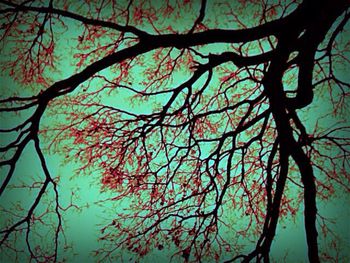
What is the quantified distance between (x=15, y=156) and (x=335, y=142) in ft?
6.69

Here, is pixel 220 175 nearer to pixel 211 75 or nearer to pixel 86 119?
pixel 211 75

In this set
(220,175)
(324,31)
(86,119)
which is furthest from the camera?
(220,175)

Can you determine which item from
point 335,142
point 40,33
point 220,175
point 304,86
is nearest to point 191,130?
point 220,175

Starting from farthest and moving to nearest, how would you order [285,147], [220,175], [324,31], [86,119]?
[220,175], [86,119], [285,147], [324,31]

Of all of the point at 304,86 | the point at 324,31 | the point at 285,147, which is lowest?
the point at 285,147

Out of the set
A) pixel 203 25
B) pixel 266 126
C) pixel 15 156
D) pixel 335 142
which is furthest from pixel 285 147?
pixel 15 156

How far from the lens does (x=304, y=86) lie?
7.29 feet

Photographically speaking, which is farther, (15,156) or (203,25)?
(203,25)

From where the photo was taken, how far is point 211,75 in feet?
7.98

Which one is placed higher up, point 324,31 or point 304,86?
point 324,31

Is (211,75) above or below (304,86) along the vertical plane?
above

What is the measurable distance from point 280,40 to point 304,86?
0.30m

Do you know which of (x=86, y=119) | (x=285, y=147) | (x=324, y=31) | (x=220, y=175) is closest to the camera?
(x=324, y=31)

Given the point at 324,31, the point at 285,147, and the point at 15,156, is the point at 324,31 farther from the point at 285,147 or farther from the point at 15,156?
the point at 15,156
